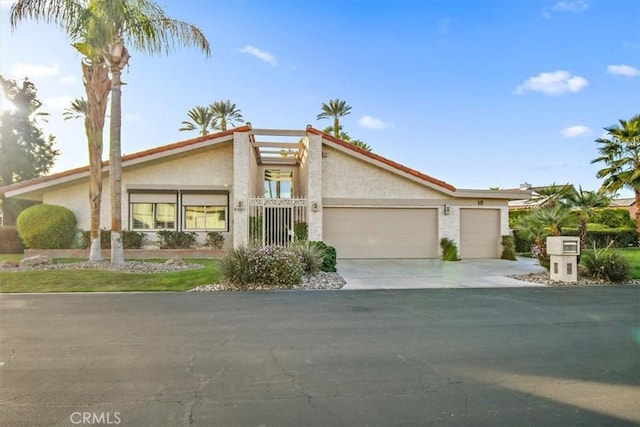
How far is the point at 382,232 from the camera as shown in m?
17.8

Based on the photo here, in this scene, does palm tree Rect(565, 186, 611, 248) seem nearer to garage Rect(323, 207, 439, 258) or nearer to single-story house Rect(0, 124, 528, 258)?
single-story house Rect(0, 124, 528, 258)

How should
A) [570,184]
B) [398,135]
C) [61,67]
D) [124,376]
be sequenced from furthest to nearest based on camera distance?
[398,135], [61,67], [570,184], [124,376]

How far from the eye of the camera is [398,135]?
891 inches

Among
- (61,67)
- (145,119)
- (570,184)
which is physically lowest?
(570,184)

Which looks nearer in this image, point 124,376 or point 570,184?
point 124,376

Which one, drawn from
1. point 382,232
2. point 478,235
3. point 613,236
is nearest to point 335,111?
point 382,232

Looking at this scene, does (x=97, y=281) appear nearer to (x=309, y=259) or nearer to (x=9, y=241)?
(x=309, y=259)

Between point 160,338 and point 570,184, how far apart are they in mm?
13593

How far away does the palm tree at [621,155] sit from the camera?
18.5m

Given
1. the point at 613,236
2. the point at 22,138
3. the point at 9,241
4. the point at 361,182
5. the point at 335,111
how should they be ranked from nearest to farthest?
the point at 361,182, the point at 9,241, the point at 613,236, the point at 22,138, the point at 335,111

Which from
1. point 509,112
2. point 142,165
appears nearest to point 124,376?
point 142,165

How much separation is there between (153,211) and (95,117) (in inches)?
228

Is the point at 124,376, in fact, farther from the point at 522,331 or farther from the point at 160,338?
the point at 522,331

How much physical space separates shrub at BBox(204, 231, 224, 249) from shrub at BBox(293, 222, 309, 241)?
12.5 feet
